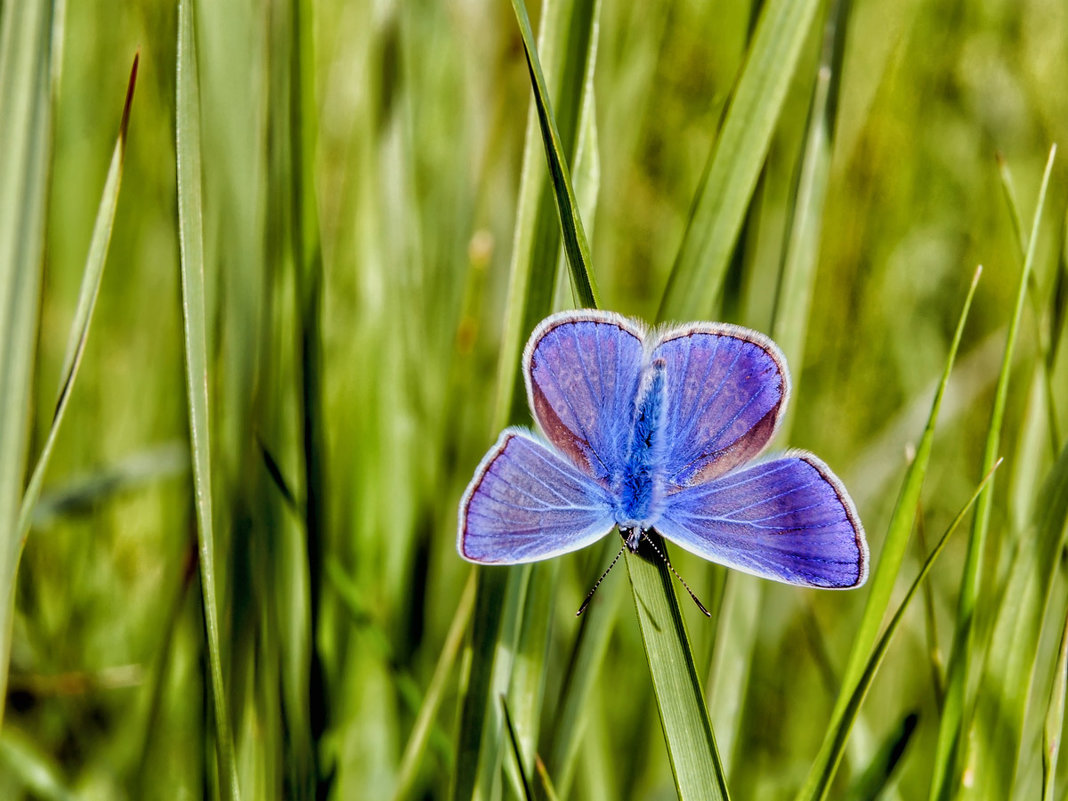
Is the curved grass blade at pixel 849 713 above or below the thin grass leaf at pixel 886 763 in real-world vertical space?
above

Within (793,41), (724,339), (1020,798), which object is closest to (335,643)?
(724,339)

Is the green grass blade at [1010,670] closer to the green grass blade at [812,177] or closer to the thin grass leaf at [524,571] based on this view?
the green grass blade at [812,177]

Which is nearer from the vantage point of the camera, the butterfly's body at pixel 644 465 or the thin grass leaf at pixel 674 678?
the thin grass leaf at pixel 674 678

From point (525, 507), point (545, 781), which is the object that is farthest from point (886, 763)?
point (525, 507)

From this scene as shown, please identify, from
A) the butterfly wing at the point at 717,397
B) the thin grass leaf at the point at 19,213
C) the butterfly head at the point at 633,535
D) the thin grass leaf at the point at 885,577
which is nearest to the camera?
the thin grass leaf at the point at 19,213

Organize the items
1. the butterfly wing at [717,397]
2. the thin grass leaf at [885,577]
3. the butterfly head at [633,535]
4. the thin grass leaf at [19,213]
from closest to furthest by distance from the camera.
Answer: the thin grass leaf at [19,213]
the thin grass leaf at [885,577]
the butterfly head at [633,535]
the butterfly wing at [717,397]

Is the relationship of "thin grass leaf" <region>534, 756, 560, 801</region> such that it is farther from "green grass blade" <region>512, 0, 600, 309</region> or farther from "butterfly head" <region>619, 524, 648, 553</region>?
"green grass blade" <region>512, 0, 600, 309</region>

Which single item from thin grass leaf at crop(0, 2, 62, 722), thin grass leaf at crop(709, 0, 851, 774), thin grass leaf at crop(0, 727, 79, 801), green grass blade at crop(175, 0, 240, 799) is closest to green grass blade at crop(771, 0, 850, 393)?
thin grass leaf at crop(709, 0, 851, 774)

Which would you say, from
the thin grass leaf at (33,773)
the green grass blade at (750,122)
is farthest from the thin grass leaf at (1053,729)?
the thin grass leaf at (33,773)
